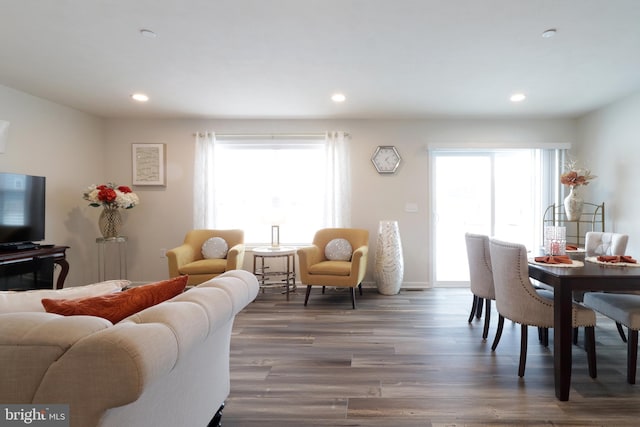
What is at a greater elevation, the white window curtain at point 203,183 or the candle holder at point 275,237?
the white window curtain at point 203,183

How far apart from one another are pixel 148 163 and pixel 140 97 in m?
1.21

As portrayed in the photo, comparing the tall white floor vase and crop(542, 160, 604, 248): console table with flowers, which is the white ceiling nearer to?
crop(542, 160, 604, 248): console table with flowers

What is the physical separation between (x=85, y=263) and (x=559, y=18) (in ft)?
18.9

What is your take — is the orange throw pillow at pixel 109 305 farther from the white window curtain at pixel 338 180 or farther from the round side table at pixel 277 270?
the white window curtain at pixel 338 180

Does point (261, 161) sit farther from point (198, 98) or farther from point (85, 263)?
point (85, 263)

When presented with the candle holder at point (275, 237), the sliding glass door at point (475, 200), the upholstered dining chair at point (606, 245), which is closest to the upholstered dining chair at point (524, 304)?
the upholstered dining chair at point (606, 245)

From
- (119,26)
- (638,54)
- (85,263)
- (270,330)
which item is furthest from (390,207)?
(85,263)

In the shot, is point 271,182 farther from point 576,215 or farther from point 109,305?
point 576,215

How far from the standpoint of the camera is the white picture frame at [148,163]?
4.81 metres

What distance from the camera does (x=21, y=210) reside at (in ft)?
11.1

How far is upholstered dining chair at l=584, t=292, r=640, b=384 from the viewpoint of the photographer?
2.13 meters
